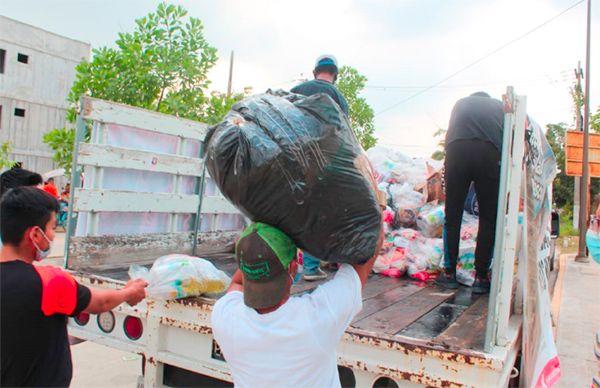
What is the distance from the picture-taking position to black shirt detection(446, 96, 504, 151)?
2650 millimetres

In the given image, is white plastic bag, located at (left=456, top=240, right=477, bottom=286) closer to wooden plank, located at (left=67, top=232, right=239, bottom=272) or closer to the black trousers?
the black trousers

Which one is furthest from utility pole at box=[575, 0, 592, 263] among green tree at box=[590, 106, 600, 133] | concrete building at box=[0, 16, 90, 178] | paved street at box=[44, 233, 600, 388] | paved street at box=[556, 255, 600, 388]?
concrete building at box=[0, 16, 90, 178]

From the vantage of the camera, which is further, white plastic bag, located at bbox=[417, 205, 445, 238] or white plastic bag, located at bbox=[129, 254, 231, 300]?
white plastic bag, located at bbox=[417, 205, 445, 238]

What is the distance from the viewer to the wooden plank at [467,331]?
66.9 inches

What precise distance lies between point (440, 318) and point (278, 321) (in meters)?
1.12

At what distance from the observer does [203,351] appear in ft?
6.97

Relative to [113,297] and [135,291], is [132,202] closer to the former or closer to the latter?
[135,291]

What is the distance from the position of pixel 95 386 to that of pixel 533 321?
2994 mm

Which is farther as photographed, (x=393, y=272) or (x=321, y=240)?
(x=393, y=272)

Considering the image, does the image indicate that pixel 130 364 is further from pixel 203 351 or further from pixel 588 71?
pixel 588 71

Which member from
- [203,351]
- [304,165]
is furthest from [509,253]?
[203,351]

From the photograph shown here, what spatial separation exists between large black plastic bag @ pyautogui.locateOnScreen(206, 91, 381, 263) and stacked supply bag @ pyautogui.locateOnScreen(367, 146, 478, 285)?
6.04 feet

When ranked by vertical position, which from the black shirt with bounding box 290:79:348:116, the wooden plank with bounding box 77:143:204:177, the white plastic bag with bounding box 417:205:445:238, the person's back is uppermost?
the black shirt with bounding box 290:79:348:116

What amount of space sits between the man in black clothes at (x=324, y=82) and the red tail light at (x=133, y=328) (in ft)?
5.12
